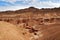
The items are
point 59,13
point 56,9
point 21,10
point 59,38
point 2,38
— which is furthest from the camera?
point 21,10

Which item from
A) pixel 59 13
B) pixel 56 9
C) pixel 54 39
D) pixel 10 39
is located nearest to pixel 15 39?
pixel 10 39

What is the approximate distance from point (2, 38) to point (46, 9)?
124722 millimetres

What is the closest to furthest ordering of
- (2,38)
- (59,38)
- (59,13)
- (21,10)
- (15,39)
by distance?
1. (2,38)
2. (15,39)
3. (59,38)
4. (59,13)
5. (21,10)

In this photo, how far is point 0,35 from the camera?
19.8 meters

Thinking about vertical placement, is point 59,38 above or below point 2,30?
below

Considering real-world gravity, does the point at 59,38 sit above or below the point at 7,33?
below

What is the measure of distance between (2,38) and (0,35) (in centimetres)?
55

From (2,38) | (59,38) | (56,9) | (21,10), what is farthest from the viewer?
(21,10)

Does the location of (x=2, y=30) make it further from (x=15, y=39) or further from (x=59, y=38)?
(x=59, y=38)

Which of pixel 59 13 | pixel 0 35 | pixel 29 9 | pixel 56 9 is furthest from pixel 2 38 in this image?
pixel 29 9

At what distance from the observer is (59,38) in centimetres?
2422

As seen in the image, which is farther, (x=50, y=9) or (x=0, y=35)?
(x=50, y=9)

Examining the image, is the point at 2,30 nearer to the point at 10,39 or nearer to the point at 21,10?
the point at 10,39

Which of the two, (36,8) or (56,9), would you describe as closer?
(56,9)
